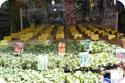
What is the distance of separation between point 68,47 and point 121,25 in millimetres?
4033

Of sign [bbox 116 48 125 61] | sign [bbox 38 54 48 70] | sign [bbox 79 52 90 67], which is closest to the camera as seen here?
sign [bbox 38 54 48 70]

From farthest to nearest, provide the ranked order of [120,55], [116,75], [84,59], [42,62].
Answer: [120,55] → [116,75] → [84,59] → [42,62]

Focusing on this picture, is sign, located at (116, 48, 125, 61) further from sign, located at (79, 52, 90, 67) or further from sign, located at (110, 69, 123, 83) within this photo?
sign, located at (79, 52, 90, 67)

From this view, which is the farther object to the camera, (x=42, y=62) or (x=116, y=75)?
(x=116, y=75)

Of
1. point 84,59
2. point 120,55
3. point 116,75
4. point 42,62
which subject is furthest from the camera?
point 120,55

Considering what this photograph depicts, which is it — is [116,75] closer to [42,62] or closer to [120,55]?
[120,55]

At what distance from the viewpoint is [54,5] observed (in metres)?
11.4

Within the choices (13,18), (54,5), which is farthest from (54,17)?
(13,18)

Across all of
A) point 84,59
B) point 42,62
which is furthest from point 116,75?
point 42,62

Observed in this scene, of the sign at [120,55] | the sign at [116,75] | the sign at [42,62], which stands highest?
the sign at [42,62]

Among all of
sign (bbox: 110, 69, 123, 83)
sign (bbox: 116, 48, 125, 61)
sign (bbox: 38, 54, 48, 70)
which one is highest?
sign (bbox: 38, 54, 48, 70)

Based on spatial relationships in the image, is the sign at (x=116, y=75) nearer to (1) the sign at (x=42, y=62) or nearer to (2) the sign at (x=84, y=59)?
(2) the sign at (x=84, y=59)

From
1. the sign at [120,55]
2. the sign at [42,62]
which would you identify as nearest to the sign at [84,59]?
the sign at [42,62]

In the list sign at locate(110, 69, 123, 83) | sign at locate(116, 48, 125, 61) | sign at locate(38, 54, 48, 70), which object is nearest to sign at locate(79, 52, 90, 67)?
sign at locate(110, 69, 123, 83)
